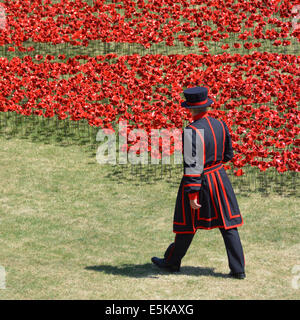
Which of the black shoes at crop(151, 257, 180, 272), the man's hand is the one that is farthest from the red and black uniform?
the black shoes at crop(151, 257, 180, 272)

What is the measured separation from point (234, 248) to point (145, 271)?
1.24 metres

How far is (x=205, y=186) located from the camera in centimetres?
803

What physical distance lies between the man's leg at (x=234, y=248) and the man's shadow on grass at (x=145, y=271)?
0.87 feet

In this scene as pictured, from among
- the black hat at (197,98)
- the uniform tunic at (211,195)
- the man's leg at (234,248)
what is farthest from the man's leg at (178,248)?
the black hat at (197,98)

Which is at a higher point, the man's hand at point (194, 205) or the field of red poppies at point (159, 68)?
the field of red poppies at point (159, 68)

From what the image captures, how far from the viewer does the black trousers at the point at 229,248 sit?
814 centimetres

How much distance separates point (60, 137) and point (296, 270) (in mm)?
6666

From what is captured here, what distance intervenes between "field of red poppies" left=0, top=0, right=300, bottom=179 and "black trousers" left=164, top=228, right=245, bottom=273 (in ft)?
10.3

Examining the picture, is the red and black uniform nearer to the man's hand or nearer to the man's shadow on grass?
the man's hand

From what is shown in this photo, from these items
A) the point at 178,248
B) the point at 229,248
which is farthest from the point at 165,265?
the point at 229,248

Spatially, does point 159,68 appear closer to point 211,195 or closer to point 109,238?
point 109,238

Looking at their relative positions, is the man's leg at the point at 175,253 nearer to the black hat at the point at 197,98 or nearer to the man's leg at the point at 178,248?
the man's leg at the point at 178,248

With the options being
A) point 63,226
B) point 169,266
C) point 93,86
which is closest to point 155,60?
point 93,86

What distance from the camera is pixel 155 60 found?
14.5m
